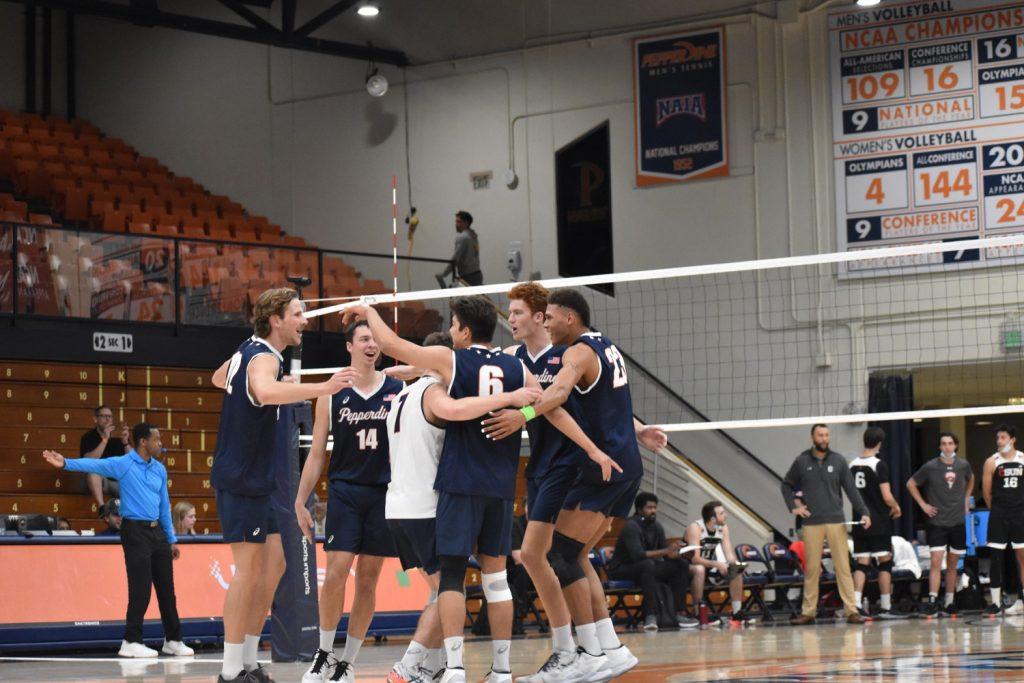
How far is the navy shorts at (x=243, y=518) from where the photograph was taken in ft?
23.0

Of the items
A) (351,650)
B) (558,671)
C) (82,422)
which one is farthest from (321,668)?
(82,422)

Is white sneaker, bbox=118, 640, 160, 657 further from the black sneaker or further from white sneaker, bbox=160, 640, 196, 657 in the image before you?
the black sneaker

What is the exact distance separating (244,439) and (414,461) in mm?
884

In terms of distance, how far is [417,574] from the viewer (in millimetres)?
13891

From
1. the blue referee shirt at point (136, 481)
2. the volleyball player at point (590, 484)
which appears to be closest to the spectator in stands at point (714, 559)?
the blue referee shirt at point (136, 481)

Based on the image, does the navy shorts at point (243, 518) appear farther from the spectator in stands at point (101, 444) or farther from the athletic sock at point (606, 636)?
the spectator in stands at point (101, 444)

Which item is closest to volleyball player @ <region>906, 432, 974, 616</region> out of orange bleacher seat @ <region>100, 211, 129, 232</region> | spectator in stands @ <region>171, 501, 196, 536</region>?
spectator in stands @ <region>171, 501, 196, 536</region>

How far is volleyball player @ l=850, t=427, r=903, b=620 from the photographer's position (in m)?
15.4

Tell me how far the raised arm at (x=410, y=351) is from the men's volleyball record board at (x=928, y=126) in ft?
43.1

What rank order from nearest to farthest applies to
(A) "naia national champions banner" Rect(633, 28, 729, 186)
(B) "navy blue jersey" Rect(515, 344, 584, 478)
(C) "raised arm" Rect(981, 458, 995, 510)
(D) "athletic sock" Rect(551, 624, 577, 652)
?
(D) "athletic sock" Rect(551, 624, 577, 652), (B) "navy blue jersey" Rect(515, 344, 584, 478), (C) "raised arm" Rect(981, 458, 995, 510), (A) "naia national champions banner" Rect(633, 28, 729, 186)

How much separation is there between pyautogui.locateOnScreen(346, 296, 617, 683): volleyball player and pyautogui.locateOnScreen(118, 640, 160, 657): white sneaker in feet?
18.0

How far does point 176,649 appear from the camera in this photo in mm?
11508

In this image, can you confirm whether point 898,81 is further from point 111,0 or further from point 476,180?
point 111,0

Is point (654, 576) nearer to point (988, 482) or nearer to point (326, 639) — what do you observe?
point (988, 482)
